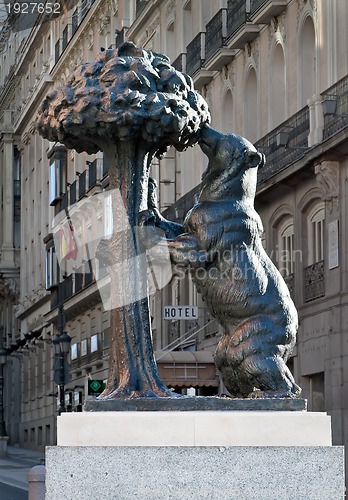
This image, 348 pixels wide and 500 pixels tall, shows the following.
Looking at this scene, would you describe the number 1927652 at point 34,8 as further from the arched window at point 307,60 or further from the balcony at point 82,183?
the arched window at point 307,60

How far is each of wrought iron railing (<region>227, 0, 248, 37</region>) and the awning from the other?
6931mm

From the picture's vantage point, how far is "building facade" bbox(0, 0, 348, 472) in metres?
27.0

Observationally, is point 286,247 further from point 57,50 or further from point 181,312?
point 57,50

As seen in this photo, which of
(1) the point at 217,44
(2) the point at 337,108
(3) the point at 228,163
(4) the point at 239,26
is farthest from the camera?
(1) the point at 217,44

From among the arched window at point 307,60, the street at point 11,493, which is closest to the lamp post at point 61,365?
the street at point 11,493

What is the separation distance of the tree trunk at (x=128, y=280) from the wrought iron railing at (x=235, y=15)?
2509cm

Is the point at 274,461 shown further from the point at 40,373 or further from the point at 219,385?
the point at 40,373

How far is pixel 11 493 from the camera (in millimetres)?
26156

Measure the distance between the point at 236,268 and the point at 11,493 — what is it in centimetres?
1931

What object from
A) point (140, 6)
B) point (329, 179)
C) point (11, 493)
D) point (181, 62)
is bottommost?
point (11, 493)

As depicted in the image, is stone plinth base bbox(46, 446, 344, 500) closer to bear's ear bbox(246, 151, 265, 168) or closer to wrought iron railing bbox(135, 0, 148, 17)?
bear's ear bbox(246, 151, 265, 168)

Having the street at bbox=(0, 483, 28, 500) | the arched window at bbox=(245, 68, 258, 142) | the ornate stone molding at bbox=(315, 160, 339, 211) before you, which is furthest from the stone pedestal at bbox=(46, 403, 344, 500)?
the arched window at bbox=(245, 68, 258, 142)

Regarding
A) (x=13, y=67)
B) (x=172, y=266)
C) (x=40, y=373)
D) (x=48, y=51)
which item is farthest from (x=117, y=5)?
(x=172, y=266)

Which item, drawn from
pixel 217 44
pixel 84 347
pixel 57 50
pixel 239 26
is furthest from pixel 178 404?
pixel 57 50
